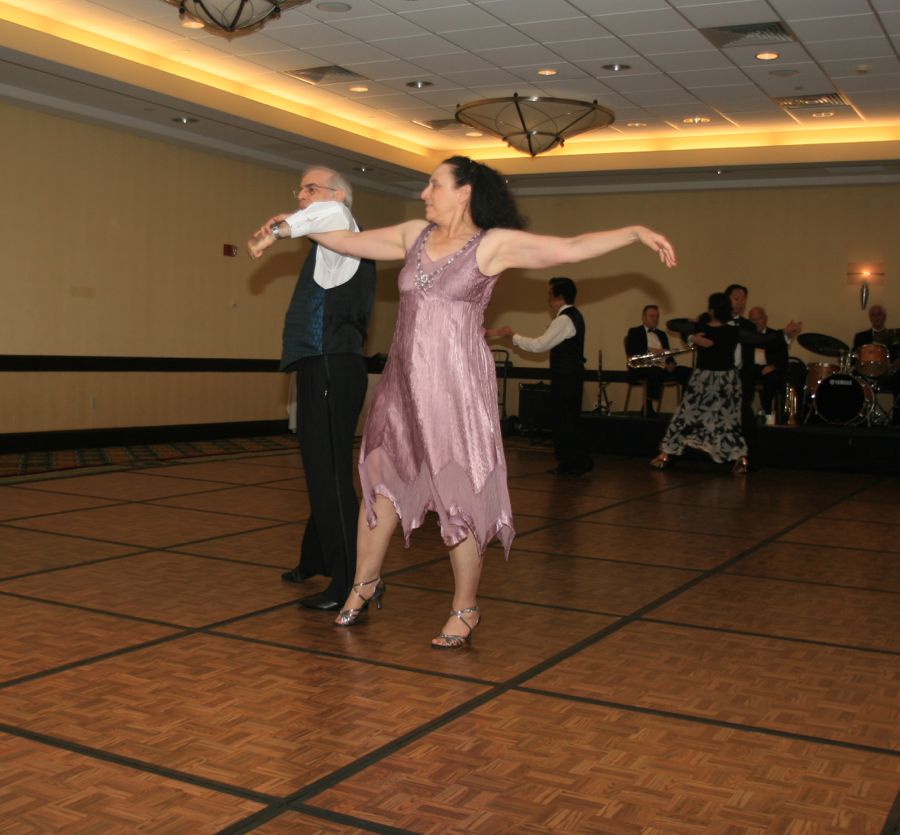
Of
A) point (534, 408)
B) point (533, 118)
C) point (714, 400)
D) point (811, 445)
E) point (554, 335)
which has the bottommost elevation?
point (811, 445)

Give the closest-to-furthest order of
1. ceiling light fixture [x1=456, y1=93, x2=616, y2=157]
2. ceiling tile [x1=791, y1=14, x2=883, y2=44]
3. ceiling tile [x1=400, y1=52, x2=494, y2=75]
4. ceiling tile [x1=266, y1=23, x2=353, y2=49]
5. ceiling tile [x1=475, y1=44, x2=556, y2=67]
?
ceiling tile [x1=791, y1=14, x2=883, y2=44], ceiling tile [x1=266, y1=23, x2=353, y2=49], ceiling tile [x1=475, y1=44, x2=556, y2=67], ceiling tile [x1=400, y1=52, x2=494, y2=75], ceiling light fixture [x1=456, y1=93, x2=616, y2=157]

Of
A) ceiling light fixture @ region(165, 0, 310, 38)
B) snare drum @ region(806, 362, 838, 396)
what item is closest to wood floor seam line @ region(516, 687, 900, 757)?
ceiling light fixture @ region(165, 0, 310, 38)

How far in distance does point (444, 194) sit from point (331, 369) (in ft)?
2.32

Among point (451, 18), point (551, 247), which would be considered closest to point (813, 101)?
point (451, 18)

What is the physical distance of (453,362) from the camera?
3193 mm

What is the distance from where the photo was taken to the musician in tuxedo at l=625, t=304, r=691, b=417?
11.8 metres

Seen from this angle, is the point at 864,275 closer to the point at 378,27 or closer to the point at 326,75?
the point at 326,75

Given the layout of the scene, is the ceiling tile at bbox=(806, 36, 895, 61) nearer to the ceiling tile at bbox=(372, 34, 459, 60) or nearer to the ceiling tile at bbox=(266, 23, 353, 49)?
the ceiling tile at bbox=(372, 34, 459, 60)

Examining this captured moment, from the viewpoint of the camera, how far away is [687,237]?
12.8m

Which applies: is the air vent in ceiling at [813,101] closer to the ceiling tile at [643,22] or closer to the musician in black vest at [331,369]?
the ceiling tile at [643,22]

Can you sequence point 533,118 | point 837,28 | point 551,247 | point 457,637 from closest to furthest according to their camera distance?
point 551,247
point 457,637
point 837,28
point 533,118

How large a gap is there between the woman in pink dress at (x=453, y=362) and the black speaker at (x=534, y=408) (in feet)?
29.7

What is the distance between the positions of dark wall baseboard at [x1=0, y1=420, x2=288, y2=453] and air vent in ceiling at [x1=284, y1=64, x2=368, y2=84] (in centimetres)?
351

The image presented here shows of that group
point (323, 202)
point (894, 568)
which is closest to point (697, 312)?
point (894, 568)
